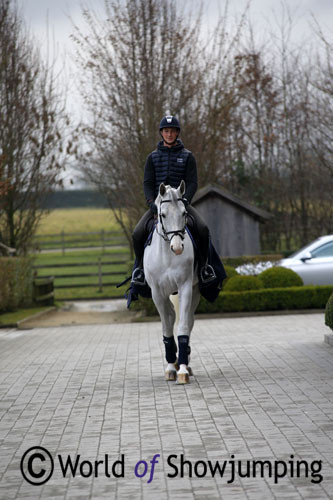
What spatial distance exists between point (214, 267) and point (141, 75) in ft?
49.1

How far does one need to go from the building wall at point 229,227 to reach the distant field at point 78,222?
30.8 meters

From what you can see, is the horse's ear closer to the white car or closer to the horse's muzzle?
the horse's muzzle

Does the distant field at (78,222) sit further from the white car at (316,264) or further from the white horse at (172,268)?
the white horse at (172,268)

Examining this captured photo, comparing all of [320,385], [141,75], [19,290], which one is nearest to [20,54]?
[141,75]

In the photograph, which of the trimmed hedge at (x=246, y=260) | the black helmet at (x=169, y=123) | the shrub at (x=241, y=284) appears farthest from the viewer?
the trimmed hedge at (x=246, y=260)

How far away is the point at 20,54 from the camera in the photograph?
25094 millimetres

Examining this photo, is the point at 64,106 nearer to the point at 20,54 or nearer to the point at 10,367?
the point at 20,54

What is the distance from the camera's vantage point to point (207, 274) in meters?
10.4

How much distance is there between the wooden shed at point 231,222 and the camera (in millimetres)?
24656

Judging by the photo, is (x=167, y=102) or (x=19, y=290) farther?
(x=167, y=102)

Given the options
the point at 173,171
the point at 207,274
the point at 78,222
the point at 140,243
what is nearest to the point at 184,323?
the point at 207,274

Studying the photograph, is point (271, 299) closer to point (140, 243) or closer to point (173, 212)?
point (140, 243)

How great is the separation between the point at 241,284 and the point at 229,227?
5110 mm

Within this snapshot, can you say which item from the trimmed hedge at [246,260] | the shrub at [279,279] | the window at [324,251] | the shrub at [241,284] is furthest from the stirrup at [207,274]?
the trimmed hedge at [246,260]
